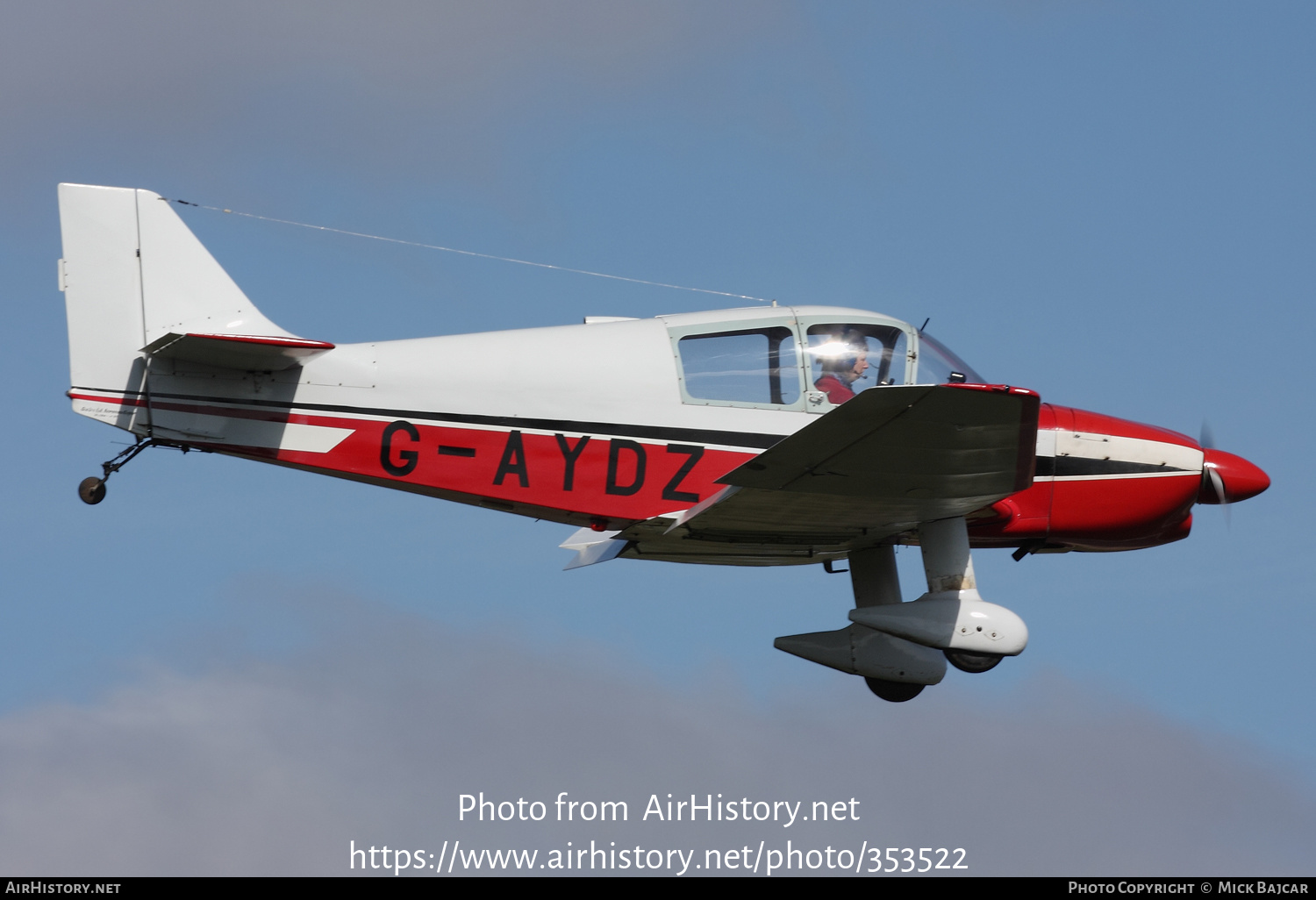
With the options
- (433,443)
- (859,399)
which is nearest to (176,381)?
(433,443)

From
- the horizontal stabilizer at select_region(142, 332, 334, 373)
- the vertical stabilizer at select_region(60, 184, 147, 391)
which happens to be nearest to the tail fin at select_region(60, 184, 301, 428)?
the vertical stabilizer at select_region(60, 184, 147, 391)

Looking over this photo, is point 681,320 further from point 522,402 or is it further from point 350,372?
point 350,372

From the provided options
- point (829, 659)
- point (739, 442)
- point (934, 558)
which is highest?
point (739, 442)

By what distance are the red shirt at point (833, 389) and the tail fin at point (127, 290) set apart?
4.26m

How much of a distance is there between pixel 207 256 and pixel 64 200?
3.84 feet

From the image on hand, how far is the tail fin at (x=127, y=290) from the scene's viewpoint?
10.6 m

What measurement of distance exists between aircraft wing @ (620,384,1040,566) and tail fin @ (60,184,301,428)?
3.84 m

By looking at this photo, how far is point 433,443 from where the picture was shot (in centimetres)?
1070

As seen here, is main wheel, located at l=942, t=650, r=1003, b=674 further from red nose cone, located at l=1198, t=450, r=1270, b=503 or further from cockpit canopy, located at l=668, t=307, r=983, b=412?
red nose cone, located at l=1198, t=450, r=1270, b=503

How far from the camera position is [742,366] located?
→ 35.5 ft

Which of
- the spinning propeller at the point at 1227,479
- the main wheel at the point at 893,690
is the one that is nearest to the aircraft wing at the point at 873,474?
the main wheel at the point at 893,690

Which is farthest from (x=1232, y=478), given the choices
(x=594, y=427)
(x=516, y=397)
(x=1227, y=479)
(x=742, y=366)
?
(x=516, y=397)

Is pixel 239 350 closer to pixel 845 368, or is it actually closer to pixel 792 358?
pixel 792 358

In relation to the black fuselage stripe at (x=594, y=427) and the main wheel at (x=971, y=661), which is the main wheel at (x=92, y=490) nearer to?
the black fuselage stripe at (x=594, y=427)
